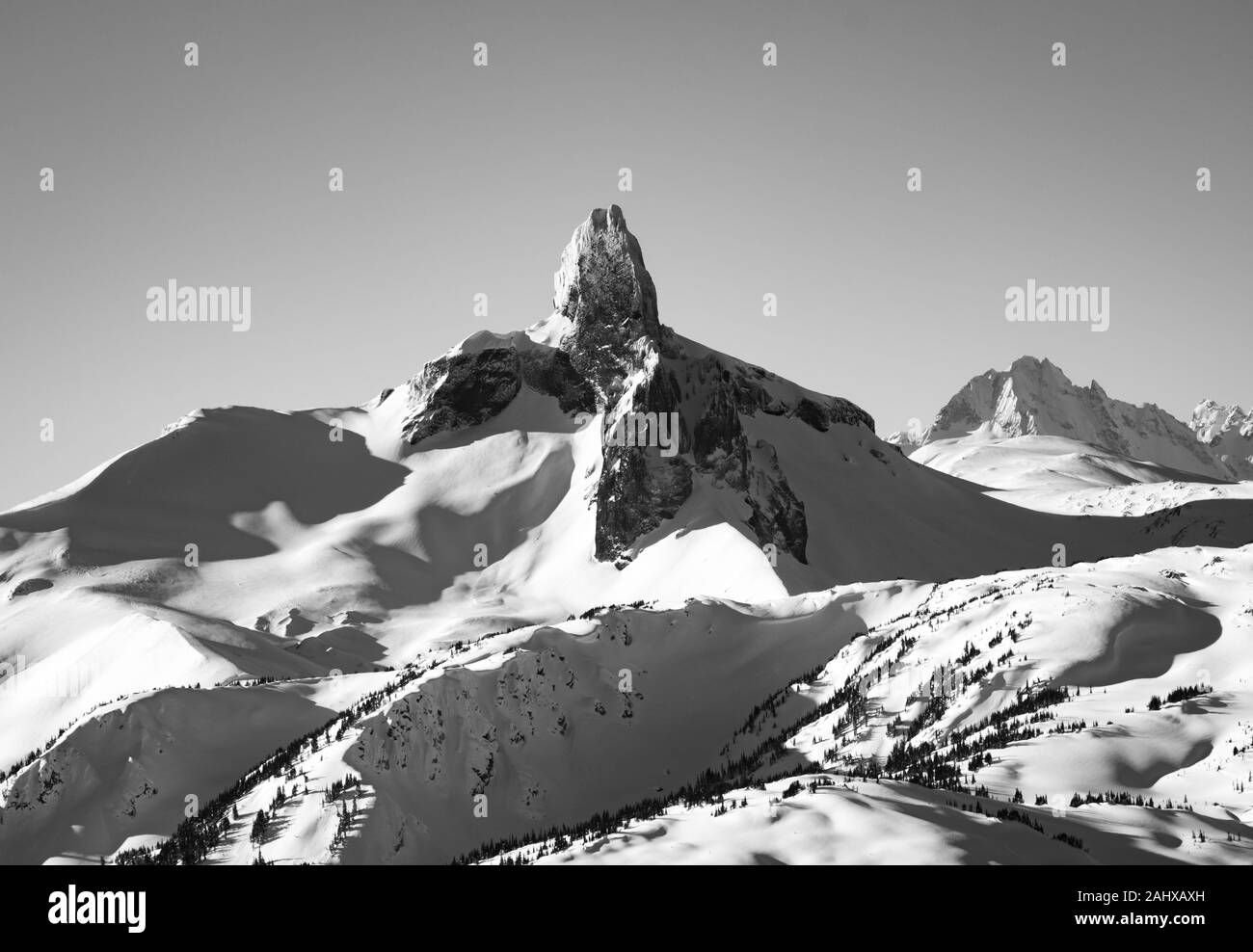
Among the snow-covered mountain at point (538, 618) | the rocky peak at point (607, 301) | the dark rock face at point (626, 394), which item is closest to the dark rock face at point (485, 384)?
the dark rock face at point (626, 394)

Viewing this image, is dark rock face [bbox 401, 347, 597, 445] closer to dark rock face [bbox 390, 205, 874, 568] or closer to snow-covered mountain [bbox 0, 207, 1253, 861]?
dark rock face [bbox 390, 205, 874, 568]

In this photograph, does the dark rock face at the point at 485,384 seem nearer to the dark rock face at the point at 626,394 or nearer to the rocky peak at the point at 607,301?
the dark rock face at the point at 626,394

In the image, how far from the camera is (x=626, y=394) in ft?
531

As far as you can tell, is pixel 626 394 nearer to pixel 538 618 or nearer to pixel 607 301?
pixel 607 301

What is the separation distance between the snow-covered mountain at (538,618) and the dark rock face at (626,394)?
50 centimetres

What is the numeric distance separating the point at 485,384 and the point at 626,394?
37.6 metres

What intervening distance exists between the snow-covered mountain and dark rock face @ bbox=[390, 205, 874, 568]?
0.50 meters

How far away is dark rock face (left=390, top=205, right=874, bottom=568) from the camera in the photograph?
506 feet

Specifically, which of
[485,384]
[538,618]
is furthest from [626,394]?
[538,618]

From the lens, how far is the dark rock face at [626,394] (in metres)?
154

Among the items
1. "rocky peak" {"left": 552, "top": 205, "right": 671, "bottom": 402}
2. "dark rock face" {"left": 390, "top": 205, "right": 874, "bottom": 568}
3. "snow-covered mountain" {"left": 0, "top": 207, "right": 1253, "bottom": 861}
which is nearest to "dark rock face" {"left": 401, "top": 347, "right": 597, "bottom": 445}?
"dark rock face" {"left": 390, "top": 205, "right": 874, "bottom": 568}

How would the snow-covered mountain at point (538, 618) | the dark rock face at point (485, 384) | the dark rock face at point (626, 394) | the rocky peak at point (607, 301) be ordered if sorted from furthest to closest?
the dark rock face at point (485, 384), the rocky peak at point (607, 301), the dark rock face at point (626, 394), the snow-covered mountain at point (538, 618)

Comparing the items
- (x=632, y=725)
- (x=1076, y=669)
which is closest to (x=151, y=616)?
(x=632, y=725)
